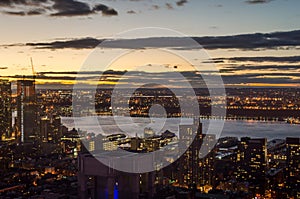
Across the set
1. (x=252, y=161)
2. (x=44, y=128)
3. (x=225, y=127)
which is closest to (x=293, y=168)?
(x=252, y=161)

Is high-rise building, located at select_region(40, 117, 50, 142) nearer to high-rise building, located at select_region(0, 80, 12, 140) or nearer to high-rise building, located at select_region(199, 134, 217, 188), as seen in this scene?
high-rise building, located at select_region(0, 80, 12, 140)

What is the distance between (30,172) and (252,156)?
6.39m

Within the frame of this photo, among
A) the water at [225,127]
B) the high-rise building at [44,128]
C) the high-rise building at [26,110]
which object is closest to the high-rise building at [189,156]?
the water at [225,127]

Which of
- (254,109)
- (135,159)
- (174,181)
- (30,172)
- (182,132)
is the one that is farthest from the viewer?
(254,109)

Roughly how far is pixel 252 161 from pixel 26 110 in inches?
506

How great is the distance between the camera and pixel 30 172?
12.7 metres

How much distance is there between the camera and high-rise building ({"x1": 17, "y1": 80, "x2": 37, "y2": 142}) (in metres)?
20.0

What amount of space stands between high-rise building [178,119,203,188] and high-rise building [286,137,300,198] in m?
2.25

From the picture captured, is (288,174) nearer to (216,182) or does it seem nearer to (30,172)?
(216,182)

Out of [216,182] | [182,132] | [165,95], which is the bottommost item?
[216,182]

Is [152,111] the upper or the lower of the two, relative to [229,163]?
upper

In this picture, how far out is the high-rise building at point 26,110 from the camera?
19984mm

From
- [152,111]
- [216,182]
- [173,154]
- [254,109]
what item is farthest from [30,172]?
[254,109]

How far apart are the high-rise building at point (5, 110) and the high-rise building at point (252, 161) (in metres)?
11.2
